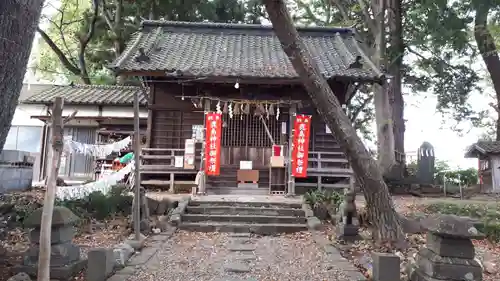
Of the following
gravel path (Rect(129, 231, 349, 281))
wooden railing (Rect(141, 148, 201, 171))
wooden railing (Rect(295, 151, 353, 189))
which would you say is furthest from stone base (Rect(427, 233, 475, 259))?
wooden railing (Rect(141, 148, 201, 171))

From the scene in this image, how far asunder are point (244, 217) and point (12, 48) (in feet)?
23.9

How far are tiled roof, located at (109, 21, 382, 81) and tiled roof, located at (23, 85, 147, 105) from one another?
223 centimetres

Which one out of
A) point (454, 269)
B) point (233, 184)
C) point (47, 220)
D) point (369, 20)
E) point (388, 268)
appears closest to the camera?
point (47, 220)

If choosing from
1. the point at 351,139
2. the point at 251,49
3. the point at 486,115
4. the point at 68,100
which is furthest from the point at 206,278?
the point at 486,115

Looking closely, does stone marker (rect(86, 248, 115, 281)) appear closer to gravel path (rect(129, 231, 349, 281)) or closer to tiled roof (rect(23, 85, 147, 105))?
gravel path (rect(129, 231, 349, 281))

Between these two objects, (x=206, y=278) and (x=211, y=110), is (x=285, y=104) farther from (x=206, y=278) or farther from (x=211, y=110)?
(x=206, y=278)

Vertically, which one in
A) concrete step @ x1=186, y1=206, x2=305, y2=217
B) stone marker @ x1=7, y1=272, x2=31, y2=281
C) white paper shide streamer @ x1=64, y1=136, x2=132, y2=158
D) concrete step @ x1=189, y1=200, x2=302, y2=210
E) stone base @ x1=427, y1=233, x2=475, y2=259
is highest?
white paper shide streamer @ x1=64, y1=136, x2=132, y2=158

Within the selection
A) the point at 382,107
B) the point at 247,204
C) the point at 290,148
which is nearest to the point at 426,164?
the point at 382,107

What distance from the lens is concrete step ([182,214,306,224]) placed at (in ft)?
29.9

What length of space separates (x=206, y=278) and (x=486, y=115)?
2102 cm

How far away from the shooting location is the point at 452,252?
13.3ft

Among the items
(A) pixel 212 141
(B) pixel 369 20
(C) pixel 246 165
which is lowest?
(C) pixel 246 165

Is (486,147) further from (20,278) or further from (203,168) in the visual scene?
(20,278)

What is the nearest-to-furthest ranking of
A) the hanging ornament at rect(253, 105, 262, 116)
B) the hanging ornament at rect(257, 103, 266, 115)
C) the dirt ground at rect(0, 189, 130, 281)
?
the dirt ground at rect(0, 189, 130, 281), the hanging ornament at rect(257, 103, 266, 115), the hanging ornament at rect(253, 105, 262, 116)
